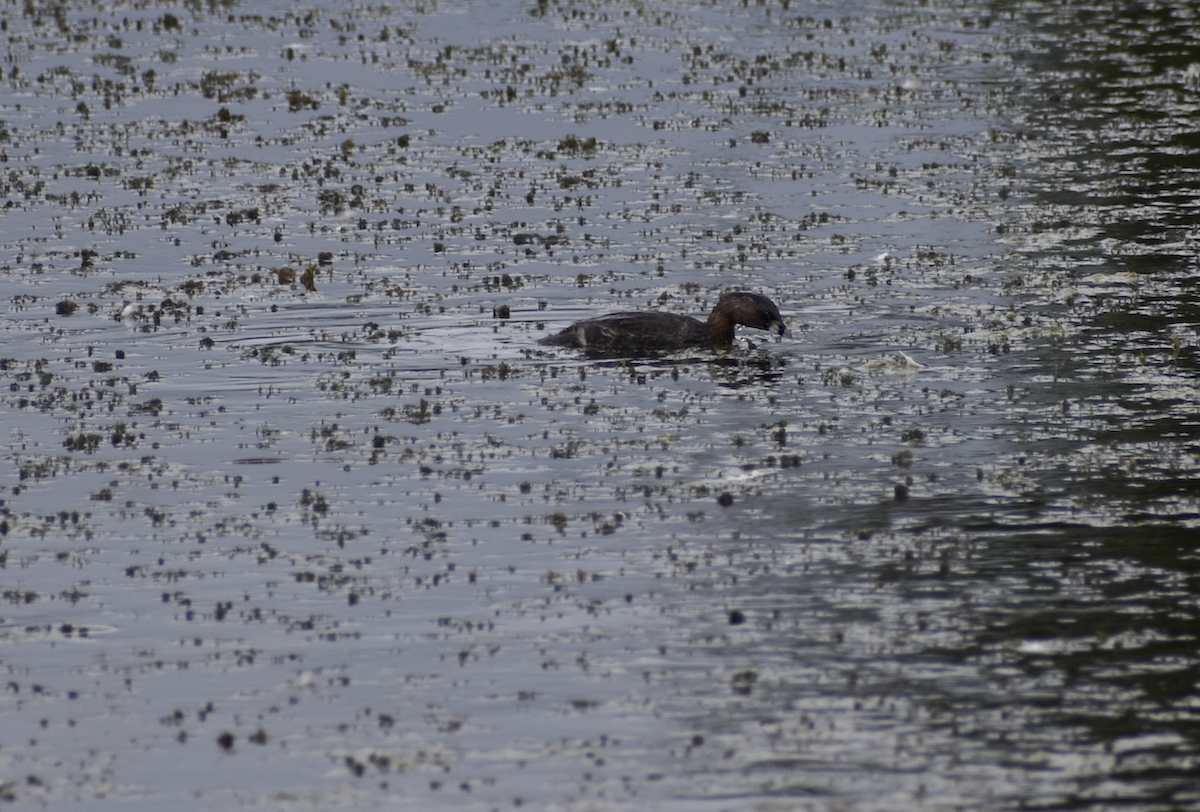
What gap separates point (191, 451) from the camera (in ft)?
52.0

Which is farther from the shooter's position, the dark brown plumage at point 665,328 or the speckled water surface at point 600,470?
the dark brown plumage at point 665,328

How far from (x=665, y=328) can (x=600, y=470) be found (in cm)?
475

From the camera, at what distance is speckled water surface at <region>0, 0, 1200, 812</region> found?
9.89 meters

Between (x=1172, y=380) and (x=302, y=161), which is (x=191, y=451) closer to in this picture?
(x=1172, y=380)

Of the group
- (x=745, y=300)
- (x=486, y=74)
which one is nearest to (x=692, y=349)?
(x=745, y=300)

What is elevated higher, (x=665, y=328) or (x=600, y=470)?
(x=665, y=328)

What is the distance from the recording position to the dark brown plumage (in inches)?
757

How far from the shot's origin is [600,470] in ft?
49.2

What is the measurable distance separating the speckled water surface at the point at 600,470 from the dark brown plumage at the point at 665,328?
17.7 inches

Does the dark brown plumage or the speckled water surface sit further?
the dark brown plumage

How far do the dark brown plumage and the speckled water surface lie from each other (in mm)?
450

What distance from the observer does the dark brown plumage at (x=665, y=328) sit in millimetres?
19219

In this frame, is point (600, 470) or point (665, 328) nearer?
point (600, 470)

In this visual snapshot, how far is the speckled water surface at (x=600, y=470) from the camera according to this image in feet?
32.4
